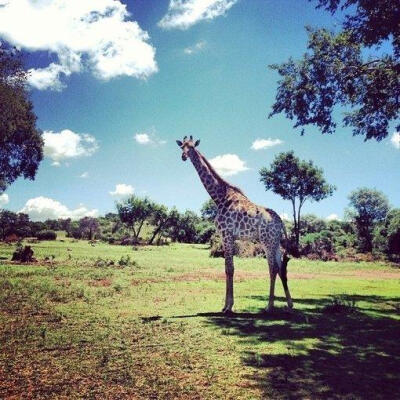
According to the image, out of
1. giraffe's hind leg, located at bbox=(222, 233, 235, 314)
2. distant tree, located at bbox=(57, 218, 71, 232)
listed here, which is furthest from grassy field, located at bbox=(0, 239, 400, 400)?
distant tree, located at bbox=(57, 218, 71, 232)

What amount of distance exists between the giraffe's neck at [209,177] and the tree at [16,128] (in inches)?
688

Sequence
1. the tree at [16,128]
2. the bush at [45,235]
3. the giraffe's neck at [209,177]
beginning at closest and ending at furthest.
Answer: the giraffe's neck at [209,177] < the tree at [16,128] < the bush at [45,235]

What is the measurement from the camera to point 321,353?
7.17m

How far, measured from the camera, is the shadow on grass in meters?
5.46

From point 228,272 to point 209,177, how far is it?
11.2 ft

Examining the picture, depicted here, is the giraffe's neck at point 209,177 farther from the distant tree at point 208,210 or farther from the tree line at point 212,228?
the distant tree at point 208,210

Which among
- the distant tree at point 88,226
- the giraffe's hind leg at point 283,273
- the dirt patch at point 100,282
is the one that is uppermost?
the distant tree at point 88,226

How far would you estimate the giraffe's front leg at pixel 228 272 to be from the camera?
11.0 metres

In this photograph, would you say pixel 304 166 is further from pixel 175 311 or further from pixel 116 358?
pixel 116 358

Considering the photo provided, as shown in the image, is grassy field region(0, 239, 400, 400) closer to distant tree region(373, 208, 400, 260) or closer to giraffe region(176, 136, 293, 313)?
giraffe region(176, 136, 293, 313)

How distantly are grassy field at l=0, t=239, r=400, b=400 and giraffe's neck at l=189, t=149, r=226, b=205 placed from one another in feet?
12.6

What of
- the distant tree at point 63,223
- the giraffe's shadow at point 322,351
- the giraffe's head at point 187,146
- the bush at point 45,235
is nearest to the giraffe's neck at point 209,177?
the giraffe's head at point 187,146

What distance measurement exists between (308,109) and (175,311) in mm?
11251

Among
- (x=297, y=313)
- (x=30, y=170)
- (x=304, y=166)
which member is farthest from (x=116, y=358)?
(x=304, y=166)
